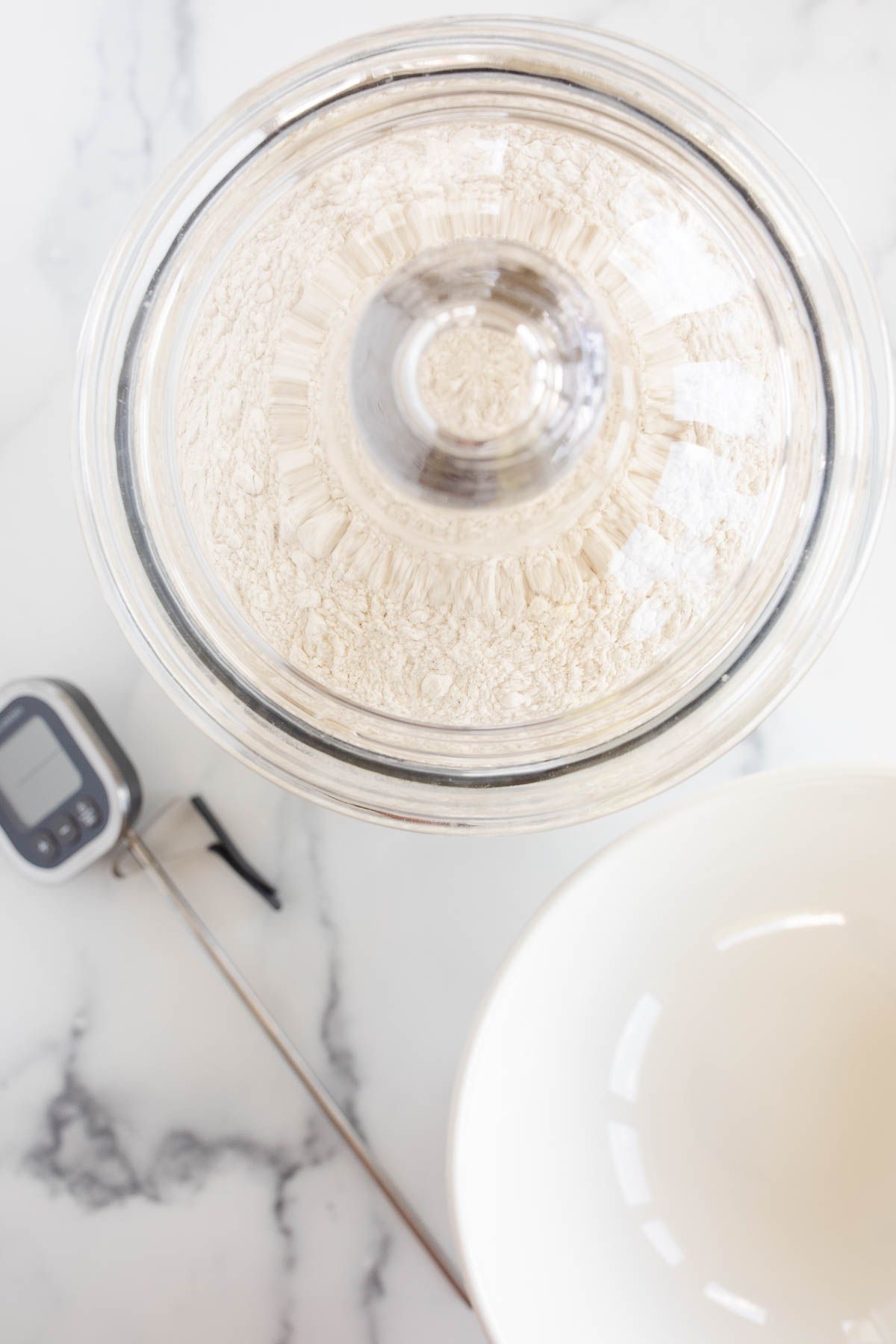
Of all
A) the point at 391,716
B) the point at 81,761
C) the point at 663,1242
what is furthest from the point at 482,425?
the point at 663,1242

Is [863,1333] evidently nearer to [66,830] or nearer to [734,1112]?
[734,1112]

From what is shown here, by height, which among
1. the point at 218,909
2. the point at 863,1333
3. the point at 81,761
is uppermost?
the point at 81,761

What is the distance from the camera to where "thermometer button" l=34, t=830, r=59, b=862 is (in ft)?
1.88

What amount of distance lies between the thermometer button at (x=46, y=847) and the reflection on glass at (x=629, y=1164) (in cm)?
32

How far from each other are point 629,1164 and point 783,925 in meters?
0.15

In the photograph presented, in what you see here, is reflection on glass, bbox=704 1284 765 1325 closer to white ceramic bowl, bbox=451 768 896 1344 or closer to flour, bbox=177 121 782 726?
white ceramic bowl, bbox=451 768 896 1344

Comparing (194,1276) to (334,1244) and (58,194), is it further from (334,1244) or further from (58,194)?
(58,194)

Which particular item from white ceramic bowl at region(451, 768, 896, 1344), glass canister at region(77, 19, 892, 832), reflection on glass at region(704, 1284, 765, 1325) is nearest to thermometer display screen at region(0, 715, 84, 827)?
glass canister at region(77, 19, 892, 832)

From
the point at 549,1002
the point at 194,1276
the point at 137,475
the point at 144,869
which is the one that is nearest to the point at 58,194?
the point at 137,475

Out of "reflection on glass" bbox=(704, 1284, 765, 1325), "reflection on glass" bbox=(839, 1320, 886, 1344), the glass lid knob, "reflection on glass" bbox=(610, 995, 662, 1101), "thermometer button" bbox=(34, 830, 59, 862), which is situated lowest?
"reflection on glass" bbox=(839, 1320, 886, 1344)

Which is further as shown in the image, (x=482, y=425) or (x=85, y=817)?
(x=85, y=817)

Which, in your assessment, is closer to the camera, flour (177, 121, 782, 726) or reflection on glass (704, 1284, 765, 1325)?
flour (177, 121, 782, 726)

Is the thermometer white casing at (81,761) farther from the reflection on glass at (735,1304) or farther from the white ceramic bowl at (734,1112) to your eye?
the reflection on glass at (735,1304)

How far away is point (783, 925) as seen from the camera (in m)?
0.54
